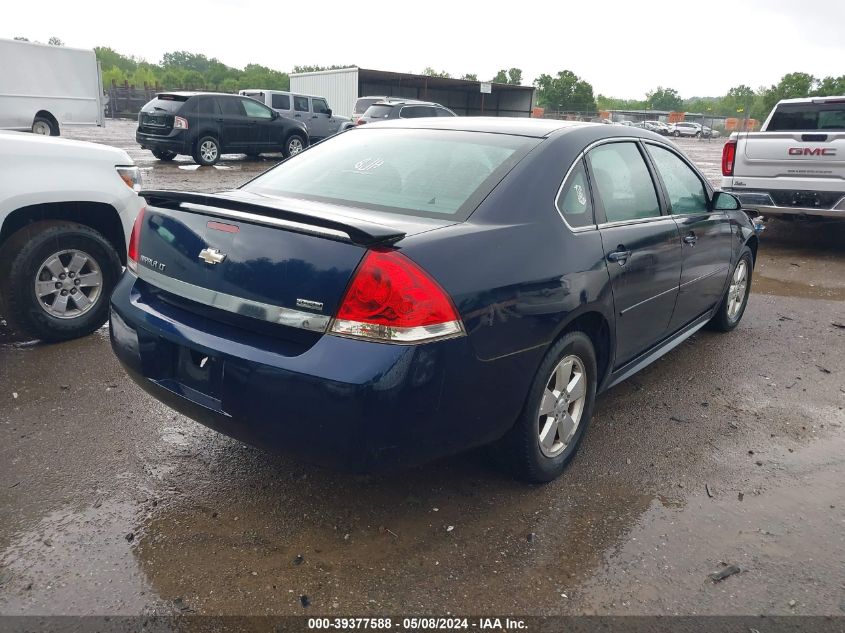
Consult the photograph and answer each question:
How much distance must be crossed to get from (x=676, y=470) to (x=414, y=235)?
187 centimetres

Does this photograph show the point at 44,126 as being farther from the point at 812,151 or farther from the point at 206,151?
the point at 812,151

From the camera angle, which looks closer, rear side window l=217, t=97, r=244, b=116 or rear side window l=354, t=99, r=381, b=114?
rear side window l=217, t=97, r=244, b=116

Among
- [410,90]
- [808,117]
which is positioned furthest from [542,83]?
[808,117]

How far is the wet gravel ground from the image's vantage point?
243cm

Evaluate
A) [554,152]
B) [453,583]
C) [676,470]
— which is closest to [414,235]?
[554,152]

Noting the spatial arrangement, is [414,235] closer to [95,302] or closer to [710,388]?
[710,388]

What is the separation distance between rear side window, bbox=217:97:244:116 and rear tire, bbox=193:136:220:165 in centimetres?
84

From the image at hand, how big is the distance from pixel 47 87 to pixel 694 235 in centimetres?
2033

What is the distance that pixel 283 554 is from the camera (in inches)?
103

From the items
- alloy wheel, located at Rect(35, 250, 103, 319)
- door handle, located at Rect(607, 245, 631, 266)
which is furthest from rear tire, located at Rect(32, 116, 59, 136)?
door handle, located at Rect(607, 245, 631, 266)

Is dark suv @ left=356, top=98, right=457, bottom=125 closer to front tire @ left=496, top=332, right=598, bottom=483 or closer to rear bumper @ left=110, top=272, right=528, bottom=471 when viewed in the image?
front tire @ left=496, top=332, right=598, bottom=483

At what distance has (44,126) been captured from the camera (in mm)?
19766

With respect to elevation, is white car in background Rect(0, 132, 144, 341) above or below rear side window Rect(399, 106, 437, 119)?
below

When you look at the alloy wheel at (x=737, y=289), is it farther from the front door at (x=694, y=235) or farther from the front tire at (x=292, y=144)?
the front tire at (x=292, y=144)
